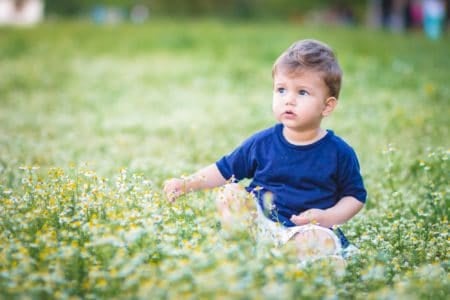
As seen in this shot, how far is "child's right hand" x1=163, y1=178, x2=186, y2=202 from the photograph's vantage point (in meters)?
5.77

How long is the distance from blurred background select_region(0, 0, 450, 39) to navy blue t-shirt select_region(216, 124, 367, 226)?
131 ft

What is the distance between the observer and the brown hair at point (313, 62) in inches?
222

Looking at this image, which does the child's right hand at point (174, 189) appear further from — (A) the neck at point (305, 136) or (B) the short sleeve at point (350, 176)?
(B) the short sleeve at point (350, 176)

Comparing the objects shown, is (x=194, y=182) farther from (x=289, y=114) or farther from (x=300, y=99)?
(x=300, y=99)

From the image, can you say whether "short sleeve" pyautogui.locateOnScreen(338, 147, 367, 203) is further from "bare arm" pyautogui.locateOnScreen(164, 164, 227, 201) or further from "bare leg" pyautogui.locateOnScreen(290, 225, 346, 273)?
"bare arm" pyautogui.locateOnScreen(164, 164, 227, 201)

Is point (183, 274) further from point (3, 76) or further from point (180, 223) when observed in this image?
point (3, 76)

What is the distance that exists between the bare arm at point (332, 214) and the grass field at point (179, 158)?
0.77ft

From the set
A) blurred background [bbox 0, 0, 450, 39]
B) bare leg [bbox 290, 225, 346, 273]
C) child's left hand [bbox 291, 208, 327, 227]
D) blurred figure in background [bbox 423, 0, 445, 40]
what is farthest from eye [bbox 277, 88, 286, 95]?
blurred background [bbox 0, 0, 450, 39]

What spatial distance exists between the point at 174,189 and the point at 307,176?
105 cm

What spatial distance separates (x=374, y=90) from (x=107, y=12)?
4825 cm

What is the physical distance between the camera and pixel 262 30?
27703 mm

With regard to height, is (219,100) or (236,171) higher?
(236,171)

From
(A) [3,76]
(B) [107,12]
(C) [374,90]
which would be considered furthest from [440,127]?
(B) [107,12]

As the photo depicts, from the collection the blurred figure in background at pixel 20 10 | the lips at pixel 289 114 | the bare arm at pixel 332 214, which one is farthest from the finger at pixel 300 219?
the blurred figure in background at pixel 20 10
